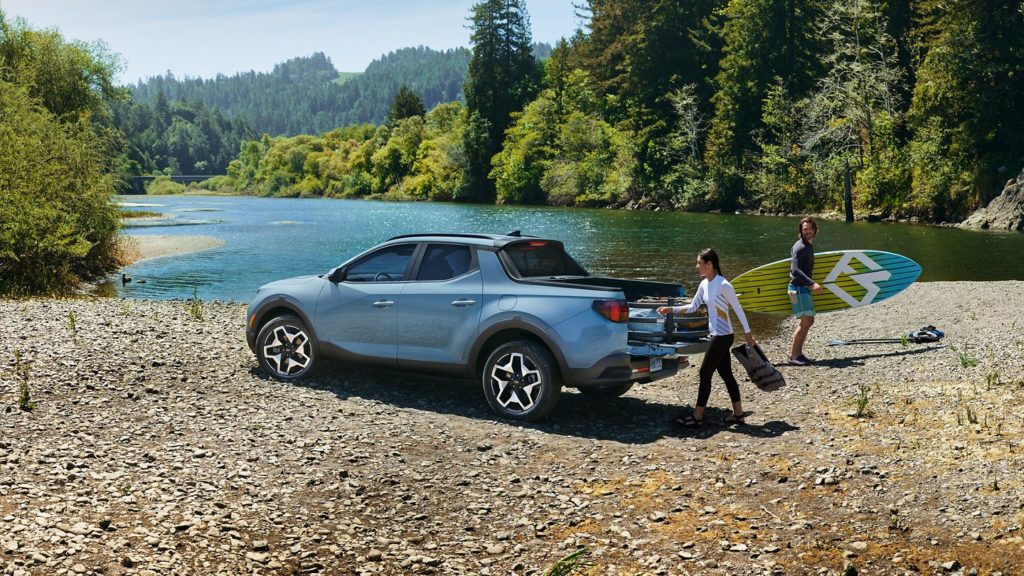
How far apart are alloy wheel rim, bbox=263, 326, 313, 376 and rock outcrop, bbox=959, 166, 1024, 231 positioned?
1690 inches

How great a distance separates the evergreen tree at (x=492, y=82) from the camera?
110 metres

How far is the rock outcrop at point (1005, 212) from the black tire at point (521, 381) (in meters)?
42.7

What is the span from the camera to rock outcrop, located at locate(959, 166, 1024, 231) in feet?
150

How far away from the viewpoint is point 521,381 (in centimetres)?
966

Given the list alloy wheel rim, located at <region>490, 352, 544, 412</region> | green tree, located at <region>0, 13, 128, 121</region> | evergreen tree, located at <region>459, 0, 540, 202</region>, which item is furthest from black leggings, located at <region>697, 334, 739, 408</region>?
evergreen tree, located at <region>459, 0, 540, 202</region>

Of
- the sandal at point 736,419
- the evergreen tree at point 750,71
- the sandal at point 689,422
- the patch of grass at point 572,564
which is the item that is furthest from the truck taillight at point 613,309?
the evergreen tree at point 750,71

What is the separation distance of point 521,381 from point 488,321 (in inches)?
28.3

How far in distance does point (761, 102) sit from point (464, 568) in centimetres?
7040

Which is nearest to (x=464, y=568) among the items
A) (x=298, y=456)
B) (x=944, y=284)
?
(x=298, y=456)

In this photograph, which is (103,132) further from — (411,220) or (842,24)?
(842,24)

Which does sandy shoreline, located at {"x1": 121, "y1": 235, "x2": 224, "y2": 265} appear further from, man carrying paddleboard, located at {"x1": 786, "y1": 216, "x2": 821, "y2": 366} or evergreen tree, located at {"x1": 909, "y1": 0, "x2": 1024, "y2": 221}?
evergreen tree, located at {"x1": 909, "y1": 0, "x2": 1024, "y2": 221}

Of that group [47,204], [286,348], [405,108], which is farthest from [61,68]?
[405,108]

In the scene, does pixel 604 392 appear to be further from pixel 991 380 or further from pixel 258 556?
pixel 258 556

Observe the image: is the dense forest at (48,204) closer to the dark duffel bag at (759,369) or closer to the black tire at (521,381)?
the black tire at (521,381)
